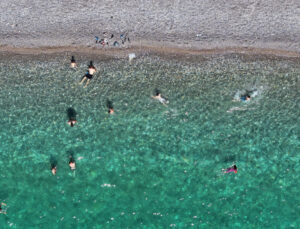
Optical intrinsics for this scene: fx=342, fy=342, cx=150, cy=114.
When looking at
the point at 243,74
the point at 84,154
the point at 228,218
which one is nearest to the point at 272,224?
the point at 228,218

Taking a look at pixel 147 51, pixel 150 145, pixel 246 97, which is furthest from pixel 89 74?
pixel 246 97

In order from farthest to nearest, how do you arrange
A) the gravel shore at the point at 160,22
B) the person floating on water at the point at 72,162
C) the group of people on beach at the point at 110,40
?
the person floating on water at the point at 72,162 < the group of people on beach at the point at 110,40 < the gravel shore at the point at 160,22

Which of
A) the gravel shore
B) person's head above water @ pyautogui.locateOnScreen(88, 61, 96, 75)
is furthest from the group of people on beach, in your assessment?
person's head above water @ pyautogui.locateOnScreen(88, 61, 96, 75)

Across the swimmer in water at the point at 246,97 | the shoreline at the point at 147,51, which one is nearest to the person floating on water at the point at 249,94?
the swimmer in water at the point at 246,97

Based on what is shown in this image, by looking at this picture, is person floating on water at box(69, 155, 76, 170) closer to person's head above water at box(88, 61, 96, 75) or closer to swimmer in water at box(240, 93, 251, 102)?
person's head above water at box(88, 61, 96, 75)

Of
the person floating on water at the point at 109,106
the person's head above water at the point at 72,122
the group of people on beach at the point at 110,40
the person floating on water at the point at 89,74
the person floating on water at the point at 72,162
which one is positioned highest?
the group of people on beach at the point at 110,40

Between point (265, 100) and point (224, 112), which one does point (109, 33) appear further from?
point (265, 100)

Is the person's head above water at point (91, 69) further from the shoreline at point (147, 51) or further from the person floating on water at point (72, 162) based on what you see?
the person floating on water at point (72, 162)
